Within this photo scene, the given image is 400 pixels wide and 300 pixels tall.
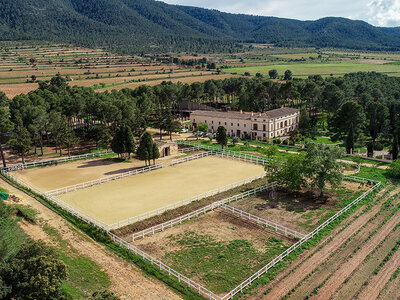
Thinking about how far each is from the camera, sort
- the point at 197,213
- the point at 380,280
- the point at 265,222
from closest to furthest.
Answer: the point at 380,280, the point at 265,222, the point at 197,213

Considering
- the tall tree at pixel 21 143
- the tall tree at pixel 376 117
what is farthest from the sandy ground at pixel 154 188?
the tall tree at pixel 376 117

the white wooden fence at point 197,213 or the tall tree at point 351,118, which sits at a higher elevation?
the tall tree at point 351,118

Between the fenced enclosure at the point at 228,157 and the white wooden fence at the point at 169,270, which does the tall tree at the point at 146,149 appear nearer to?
the fenced enclosure at the point at 228,157

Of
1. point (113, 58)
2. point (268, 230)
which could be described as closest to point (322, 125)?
point (268, 230)

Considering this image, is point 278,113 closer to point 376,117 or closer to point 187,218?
point 376,117

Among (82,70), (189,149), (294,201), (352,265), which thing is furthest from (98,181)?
(82,70)
